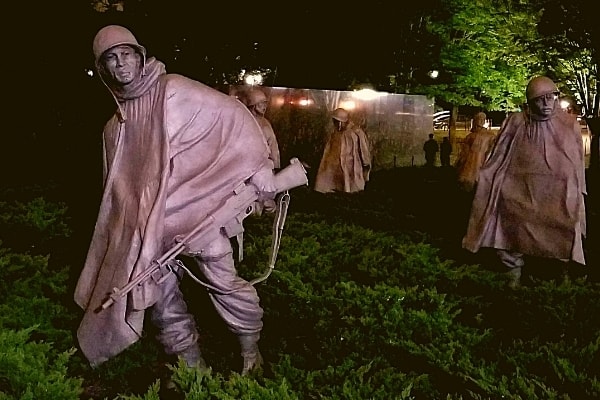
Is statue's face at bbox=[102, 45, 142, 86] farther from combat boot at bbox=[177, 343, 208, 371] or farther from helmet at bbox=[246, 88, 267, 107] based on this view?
helmet at bbox=[246, 88, 267, 107]

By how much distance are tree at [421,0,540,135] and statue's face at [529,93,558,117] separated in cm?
1510

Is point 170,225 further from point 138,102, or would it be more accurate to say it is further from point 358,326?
point 358,326

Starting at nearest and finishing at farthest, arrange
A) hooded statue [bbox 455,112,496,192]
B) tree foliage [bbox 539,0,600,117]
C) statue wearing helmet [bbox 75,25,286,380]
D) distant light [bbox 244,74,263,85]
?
statue wearing helmet [bbox 75,25,286,380]
hooded statue [bbox 455,112,496,192]
tree foliage [bbox 539,0,600,117]
distant light [bbox 244,74,263,85]

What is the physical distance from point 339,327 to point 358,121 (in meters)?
17.1

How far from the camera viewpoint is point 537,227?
773 centimetres

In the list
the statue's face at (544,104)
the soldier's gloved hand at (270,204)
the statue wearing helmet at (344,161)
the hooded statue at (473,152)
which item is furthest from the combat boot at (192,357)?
the hooded statue at (473,152)

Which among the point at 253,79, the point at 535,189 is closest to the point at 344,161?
the point at 535,189

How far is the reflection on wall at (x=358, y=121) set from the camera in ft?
65.6

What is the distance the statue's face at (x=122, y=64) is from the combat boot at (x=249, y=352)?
1.73m

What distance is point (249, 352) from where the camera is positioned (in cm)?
530

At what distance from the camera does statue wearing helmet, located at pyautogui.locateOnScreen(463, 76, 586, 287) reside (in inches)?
302

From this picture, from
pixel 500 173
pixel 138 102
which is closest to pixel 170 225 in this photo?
pixel 138 102

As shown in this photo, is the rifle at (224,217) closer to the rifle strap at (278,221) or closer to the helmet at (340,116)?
the rifle strap at (278,221)

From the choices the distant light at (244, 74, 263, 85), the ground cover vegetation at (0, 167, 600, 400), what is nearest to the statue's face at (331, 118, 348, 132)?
the ground cover vegetation at (0, 167, 600, 400)
